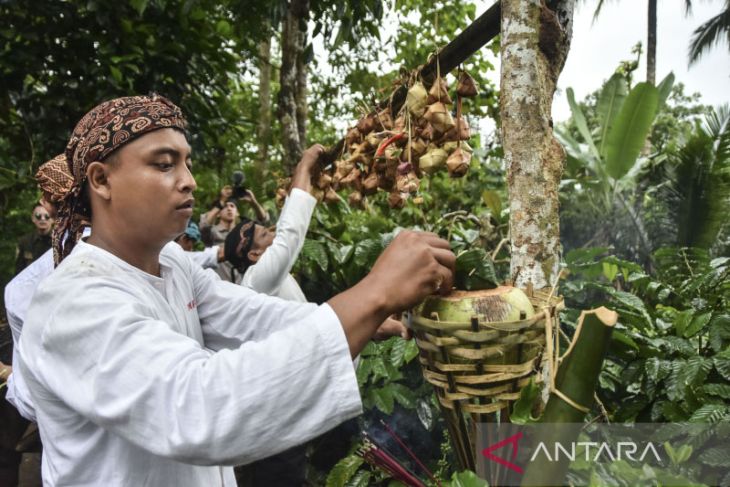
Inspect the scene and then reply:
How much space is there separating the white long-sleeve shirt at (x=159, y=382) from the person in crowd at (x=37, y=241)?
4647 mm

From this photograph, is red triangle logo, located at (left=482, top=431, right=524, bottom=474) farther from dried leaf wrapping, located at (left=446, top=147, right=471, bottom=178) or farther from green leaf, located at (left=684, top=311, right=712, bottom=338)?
green leaf, located at (left=684, top=311, right=712, bottom=338)

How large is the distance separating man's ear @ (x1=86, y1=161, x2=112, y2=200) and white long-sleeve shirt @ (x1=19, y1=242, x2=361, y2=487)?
0.19 m

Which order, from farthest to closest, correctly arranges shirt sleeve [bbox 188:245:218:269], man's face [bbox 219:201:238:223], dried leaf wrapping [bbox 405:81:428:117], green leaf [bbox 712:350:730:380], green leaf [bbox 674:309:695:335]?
man's face [bbox 219:201:238:223] < shirt sleeve [bbox 188:245:218:269] < green leaf [bbox 674:309:695:335] < green leaf [bbox 712:350:730:380] < dried leaf wrapping [bbox 405:81:428:117]

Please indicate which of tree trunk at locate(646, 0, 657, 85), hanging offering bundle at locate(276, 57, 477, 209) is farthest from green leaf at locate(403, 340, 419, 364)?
tree trunk at locate(646, 0, 657, 85)

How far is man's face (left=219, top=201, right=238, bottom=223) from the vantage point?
5090mm

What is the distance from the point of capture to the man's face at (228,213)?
5.09 metres

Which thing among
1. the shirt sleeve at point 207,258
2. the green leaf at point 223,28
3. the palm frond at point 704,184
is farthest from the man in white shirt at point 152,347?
the palm frond at point 704,184

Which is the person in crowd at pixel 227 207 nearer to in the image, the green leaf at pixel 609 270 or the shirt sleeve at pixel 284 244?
the shirt sleeve at pixel 284 244

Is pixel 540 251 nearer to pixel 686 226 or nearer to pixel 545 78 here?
pixel 545 78

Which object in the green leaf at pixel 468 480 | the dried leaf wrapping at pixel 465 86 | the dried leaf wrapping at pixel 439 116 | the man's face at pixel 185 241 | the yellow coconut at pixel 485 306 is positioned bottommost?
the man's face at pixel 185 241

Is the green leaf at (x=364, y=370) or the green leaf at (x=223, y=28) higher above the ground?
the green leaf at (x=223, y=28)

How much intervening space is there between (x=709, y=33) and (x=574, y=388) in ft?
72.4

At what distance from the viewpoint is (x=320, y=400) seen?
1017mm

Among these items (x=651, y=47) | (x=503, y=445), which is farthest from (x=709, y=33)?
(x=503, y=445)
